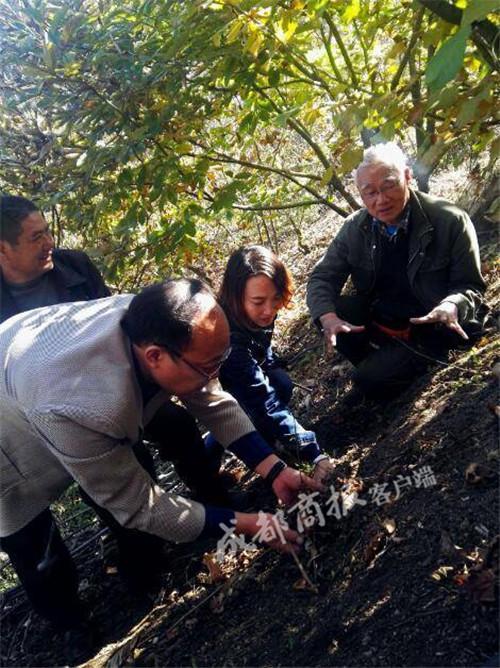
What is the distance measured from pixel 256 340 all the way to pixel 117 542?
44.3 inches

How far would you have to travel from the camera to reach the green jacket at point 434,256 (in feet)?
9.41

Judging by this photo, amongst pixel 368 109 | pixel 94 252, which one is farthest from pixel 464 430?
pixel 94 252

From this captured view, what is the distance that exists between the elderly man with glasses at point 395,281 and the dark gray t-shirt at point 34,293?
1.36 metres

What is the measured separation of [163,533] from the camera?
75.6 inches

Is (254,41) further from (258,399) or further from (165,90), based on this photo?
(258,399)

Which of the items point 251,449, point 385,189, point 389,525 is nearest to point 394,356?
point 385,189

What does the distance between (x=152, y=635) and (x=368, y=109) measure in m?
2.00

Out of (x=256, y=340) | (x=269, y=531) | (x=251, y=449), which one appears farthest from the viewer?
(x=256, y=340)

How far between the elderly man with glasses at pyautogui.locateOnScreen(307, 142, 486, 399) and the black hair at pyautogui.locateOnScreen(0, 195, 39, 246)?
60.4 inches

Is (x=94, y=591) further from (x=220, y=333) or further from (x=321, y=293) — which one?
(x=321, y=293)

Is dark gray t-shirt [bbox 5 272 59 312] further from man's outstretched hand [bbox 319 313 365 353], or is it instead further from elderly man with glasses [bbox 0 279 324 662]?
man's outstretched hand [bbox 319 313 365 353]

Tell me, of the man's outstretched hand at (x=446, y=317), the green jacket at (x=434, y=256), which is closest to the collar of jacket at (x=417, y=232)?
the green jacket at (x=434, y=256)

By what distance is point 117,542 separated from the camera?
8.13 ft

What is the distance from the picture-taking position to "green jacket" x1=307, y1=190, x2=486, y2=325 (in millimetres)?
2867
